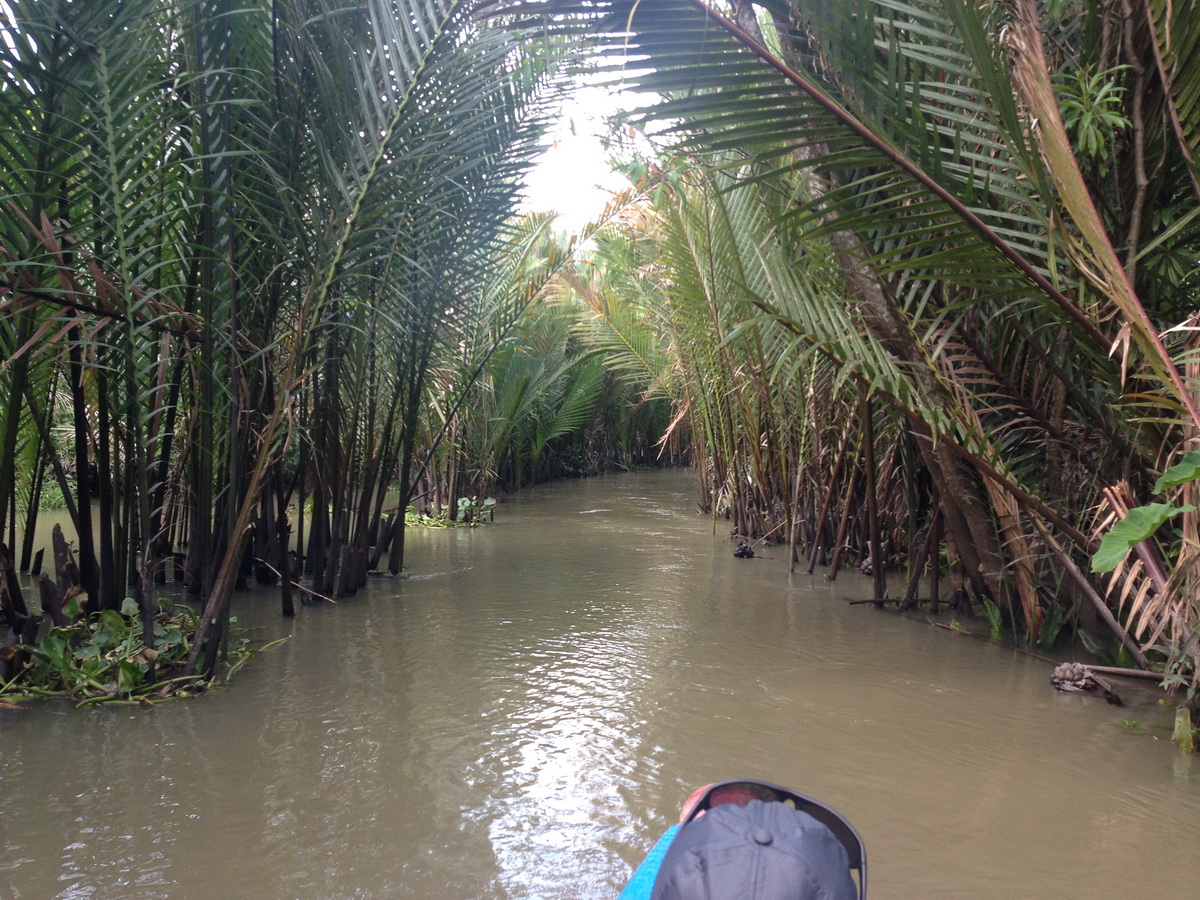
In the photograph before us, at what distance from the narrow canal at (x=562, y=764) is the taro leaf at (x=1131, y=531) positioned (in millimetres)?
670

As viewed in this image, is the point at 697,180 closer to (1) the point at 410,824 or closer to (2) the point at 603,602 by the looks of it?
(2) the point at 603,602

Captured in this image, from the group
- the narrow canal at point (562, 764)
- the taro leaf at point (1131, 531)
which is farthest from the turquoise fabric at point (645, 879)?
the taro leaf at point (1131, 531)

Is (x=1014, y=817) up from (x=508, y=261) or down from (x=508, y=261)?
down

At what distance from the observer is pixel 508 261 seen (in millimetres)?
7246

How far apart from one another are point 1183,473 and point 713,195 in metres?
2.08

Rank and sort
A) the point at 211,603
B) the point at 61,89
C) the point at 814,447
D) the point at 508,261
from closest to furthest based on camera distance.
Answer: the point at 61,89, the point at 211,603, the point at 814,447, the point at 508,261

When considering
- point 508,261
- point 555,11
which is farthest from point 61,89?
point 508,261

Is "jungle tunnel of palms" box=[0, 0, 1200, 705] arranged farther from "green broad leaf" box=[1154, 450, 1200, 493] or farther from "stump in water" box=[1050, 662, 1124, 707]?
"stump in water" box=[1050, 662, 1124, 707]

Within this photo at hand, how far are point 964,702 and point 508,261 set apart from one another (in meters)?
5.00

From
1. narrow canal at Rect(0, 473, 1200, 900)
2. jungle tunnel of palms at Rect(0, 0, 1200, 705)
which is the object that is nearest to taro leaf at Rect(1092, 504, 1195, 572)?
jungle tunnel of palms at Rect(0, 0, 1200, 705)

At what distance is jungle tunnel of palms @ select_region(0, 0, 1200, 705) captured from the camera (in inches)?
110

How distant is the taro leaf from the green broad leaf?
0.07 meters

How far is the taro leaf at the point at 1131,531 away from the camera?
248 cm

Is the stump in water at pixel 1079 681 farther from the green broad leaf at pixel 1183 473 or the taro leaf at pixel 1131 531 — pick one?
the green broad leaf at pixel 1183 473
